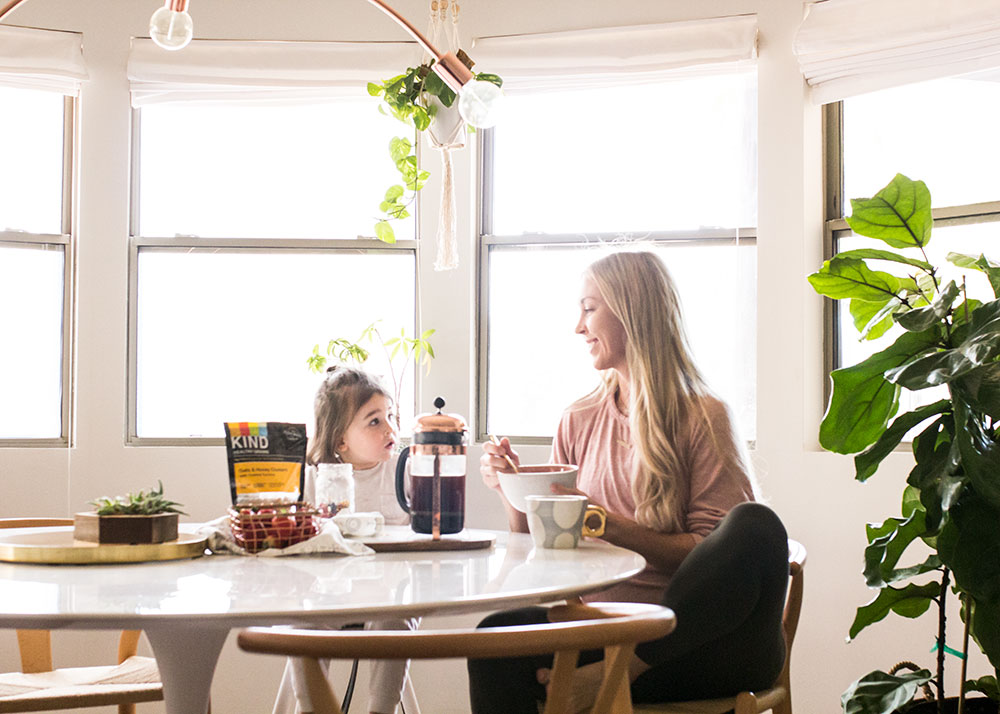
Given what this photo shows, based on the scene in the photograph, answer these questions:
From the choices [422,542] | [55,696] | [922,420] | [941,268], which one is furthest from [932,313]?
[55,696]

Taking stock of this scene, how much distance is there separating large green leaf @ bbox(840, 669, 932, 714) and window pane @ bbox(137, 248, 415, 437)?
1.89 metres

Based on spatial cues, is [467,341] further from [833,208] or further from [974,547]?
[974,547]

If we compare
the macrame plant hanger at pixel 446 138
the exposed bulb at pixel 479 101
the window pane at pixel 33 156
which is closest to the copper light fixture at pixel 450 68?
the exposed bulb at pixel 479 101

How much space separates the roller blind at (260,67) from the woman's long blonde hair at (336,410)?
1233mm

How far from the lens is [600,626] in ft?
3.41

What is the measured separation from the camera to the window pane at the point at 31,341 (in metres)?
3.32

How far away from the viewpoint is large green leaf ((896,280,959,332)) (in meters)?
1.85

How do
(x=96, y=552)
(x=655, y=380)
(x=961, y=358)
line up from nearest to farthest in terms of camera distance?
(x=96, y=552)
(x=961, y=358)
(x=655, y=380)

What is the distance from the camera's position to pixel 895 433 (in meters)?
1.97

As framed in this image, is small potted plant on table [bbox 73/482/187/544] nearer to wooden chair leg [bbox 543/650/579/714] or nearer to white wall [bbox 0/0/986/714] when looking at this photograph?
wooden chair leg [bbox 543/650/579/714]

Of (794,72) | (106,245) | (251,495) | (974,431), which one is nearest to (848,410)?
(974,431)

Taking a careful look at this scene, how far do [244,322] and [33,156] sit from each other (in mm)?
907

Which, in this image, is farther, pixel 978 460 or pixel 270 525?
pixel 978 460

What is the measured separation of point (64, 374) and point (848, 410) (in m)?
2.54
